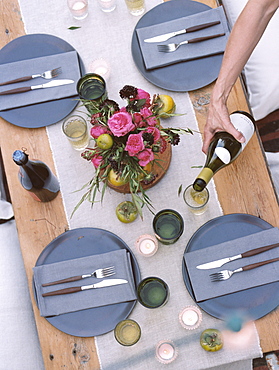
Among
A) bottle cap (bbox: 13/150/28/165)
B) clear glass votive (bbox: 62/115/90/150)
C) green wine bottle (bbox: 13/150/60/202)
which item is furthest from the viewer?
clear glass votive (bbox: 62/115/90/150)

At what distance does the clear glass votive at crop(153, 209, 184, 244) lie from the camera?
120cm

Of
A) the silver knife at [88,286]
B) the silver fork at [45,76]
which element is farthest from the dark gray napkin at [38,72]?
the silver knife at [88,286]

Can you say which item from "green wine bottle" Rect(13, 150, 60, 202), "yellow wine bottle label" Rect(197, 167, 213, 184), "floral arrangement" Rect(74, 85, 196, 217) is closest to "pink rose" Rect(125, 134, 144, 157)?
"floral arrangement" Rect(74, 85, 196, 217)

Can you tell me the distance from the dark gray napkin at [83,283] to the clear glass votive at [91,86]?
49 cm

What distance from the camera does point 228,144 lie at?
122 centimetres

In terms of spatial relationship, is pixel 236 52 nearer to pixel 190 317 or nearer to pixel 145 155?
pixel 145 155

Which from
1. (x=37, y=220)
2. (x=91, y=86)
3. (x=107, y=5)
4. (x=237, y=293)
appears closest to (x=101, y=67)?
(x=91, y=86)

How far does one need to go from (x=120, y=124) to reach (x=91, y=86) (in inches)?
16.1

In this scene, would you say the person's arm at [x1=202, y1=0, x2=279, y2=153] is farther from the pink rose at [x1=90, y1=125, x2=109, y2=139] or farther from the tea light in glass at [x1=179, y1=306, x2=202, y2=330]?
the tea light in glass at [x1=179, y1=306, x2=202, y2=330]

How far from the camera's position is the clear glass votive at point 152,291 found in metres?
1.15

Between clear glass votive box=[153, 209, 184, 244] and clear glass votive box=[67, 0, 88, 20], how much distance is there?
0.75 m

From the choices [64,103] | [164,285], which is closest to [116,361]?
[164,285]

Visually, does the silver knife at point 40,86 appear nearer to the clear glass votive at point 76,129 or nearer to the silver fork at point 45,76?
the silver fork at point 45,76

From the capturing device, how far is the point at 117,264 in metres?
1.20
